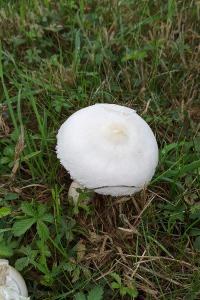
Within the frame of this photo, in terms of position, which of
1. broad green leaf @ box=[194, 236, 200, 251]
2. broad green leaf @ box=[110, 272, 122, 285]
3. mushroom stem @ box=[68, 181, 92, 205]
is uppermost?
mushroom stem @ box=[68, 181, 92, 205]

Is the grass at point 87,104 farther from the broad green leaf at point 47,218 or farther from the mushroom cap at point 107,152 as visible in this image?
the mushroom cap at point 107,152

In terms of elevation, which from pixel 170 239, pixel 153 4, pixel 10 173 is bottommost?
pixel 170 239

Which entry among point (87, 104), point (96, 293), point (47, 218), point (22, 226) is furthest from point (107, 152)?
point (87, 104)

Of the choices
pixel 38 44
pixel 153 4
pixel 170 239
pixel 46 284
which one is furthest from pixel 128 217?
pixel 153 4

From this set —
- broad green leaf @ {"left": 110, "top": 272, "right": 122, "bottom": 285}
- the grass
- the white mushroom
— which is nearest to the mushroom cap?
the grass

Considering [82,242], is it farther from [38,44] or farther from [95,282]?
[38,44]

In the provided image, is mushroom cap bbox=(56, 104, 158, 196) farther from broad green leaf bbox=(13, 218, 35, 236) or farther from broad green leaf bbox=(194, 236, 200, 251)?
broad green leaf bbox=(194, 236, 200, 251)
